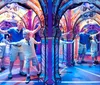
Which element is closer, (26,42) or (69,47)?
(26,42)

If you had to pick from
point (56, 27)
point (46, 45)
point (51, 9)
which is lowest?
point (46, 45)

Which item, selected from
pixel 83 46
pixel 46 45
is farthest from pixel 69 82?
pixel 83 46

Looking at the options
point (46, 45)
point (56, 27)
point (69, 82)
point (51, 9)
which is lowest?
point (69, 82)

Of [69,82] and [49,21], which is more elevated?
[49,21]

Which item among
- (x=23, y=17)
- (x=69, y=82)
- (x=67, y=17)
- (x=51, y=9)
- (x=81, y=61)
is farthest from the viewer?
(x=81, y=61)

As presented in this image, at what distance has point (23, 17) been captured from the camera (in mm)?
15711

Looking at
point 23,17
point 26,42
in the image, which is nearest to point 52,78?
point 26,42

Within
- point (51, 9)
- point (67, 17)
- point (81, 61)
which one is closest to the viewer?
point (51, 9)

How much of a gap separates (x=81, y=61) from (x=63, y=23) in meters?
4.03

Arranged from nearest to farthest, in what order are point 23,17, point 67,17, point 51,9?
1. point 51,9
2. point 67,17
3. point 23,17

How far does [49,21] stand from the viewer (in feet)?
28.3

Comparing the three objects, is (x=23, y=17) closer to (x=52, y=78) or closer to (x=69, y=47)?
(x=69, y=47)

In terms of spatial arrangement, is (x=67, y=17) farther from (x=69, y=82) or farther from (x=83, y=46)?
(x=69, y=82)

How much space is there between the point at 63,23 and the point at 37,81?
5.45 metres
